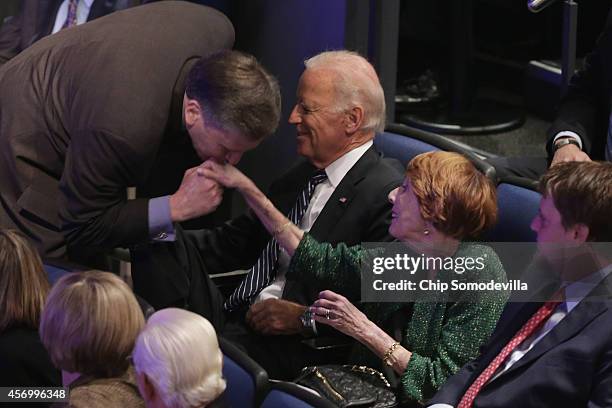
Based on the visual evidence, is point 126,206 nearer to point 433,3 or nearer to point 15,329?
point 15,329

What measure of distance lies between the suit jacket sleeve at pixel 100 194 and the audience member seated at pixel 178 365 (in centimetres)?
92

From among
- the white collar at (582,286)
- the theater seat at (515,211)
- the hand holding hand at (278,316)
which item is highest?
the white collar at (582,286)

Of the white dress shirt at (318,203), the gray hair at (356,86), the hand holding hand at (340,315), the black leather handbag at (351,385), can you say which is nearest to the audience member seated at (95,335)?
the black leather handbag at (351,385)

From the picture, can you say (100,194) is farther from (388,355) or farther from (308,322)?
(388,355)

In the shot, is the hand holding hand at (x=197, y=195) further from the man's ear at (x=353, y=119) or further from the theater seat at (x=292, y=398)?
the theater seat at (x=292, y=398)

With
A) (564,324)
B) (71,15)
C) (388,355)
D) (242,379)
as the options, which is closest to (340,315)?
(388,355)

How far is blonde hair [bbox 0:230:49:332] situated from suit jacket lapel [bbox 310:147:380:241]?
83 cm

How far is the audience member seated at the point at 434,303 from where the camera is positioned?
9.21 ft

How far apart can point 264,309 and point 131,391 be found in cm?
80

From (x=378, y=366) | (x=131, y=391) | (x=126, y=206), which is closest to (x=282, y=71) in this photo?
(x=126, y=206)

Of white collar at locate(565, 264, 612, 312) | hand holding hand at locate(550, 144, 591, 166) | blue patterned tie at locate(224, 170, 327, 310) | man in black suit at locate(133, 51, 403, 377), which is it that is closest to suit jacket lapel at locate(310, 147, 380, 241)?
man in black suit at locate(133, 51, 403, 377)

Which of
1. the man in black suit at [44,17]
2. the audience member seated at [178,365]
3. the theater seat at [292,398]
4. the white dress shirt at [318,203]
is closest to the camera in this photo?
the audience member seated at [178,365]

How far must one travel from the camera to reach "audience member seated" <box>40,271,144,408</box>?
2451mm

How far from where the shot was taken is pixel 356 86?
3326 millimetres
